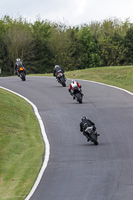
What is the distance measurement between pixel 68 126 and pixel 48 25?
283 ft

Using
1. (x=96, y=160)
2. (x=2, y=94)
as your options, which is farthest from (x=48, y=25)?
(x=96, y=160)

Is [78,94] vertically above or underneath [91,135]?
above

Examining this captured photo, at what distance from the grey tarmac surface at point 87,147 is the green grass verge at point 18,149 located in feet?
1.70

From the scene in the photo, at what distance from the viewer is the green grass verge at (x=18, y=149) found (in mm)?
13722

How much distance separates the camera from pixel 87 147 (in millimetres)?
17562

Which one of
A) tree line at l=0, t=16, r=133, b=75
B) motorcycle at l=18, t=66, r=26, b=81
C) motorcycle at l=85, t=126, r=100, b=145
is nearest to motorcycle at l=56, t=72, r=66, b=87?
motorcycle at l=18, t=66, r=26, b=81

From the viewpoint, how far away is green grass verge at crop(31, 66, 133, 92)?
1386 inches

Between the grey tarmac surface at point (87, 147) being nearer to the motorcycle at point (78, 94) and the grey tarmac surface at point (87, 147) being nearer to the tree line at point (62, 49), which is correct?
the motorcycle at point (78, 94)

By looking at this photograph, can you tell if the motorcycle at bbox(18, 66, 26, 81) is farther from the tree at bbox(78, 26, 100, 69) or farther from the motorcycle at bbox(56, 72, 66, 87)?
the tree at bbox(78, 26, 100, 69)

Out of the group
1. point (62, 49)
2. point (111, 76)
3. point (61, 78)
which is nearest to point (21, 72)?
point (61, 78)

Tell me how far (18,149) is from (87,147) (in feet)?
8.98

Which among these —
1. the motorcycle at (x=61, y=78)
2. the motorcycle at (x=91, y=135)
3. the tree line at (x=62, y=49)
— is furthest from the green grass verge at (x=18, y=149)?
the tree line at (x=62, y=49)

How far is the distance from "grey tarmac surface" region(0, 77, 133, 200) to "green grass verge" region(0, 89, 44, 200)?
52 centimetres

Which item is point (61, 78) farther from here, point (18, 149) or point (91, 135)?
point (91, 135)
